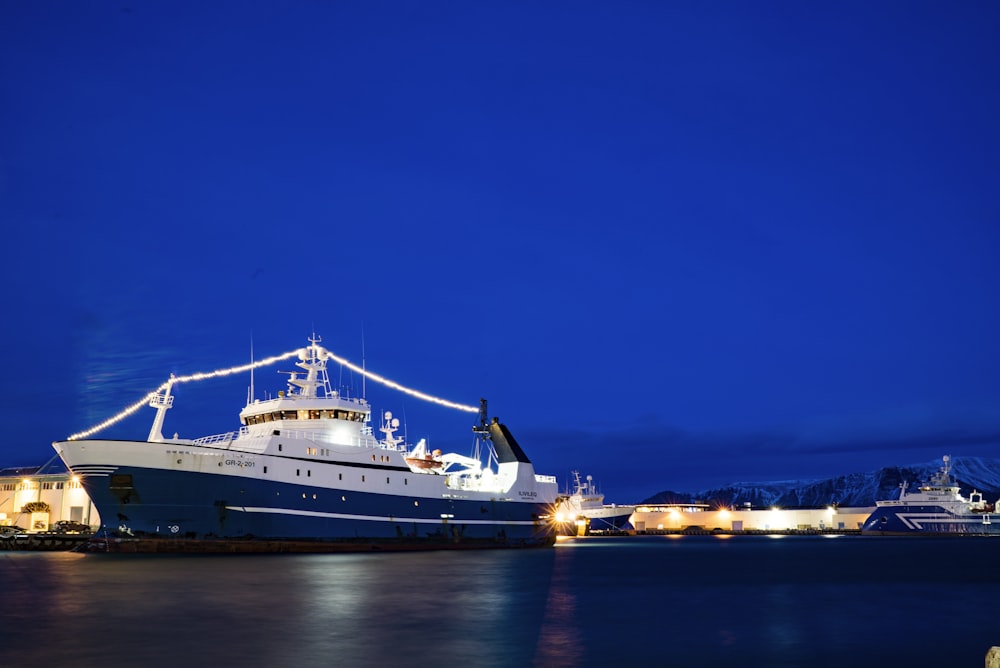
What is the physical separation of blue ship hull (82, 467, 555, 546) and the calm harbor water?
4.60 metres

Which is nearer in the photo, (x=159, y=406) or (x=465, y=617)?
(x=465, y=617)

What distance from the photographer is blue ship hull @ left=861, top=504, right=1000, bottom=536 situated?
133 metres

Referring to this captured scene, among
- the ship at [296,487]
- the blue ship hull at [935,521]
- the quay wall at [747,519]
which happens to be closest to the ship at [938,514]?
the blue ship hull at [935,521]

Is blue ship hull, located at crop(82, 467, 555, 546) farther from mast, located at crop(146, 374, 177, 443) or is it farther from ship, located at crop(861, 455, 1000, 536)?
ship, located at crop(861, 455, 1000, 536)

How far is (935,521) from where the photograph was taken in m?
134

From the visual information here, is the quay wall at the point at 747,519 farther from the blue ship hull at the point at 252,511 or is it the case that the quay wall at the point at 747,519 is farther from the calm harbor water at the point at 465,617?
the calm harbor water at the point at 465,617

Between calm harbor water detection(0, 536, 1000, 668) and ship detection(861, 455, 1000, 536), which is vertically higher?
calm harbor water detection(0, 536, 1000, 668)

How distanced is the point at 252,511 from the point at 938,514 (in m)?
120

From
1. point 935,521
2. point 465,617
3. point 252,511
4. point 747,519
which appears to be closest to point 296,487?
point 252,511

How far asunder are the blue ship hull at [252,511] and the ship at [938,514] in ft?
345

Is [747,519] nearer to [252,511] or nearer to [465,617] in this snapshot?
[252,511]

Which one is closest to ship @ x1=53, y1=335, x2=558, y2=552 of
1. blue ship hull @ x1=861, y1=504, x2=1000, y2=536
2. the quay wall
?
blue ship hull @ x1=861, y1=504, x2=1000, y2=536

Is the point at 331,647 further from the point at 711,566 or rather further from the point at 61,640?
the point at 711,566

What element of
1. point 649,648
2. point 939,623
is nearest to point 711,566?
point 939,623
